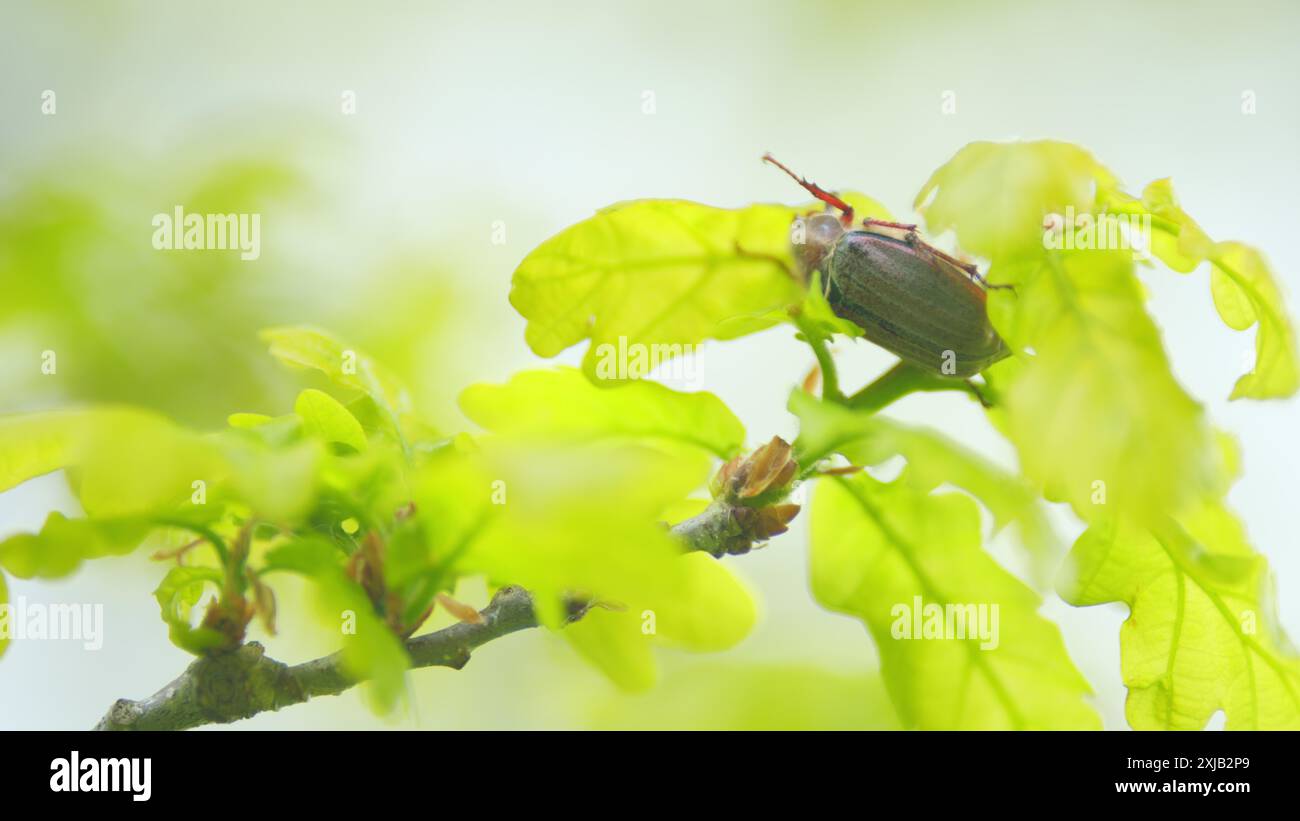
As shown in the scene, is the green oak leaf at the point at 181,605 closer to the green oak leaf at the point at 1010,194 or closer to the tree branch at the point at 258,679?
the tree branch at the point at 258,679

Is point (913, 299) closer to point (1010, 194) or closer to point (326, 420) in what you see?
point (1010, 194)

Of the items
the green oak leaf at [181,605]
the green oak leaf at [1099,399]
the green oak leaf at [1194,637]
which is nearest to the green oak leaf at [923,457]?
the green oak leaf at [1099,399]

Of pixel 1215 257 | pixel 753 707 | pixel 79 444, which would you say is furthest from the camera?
pixel 753 707

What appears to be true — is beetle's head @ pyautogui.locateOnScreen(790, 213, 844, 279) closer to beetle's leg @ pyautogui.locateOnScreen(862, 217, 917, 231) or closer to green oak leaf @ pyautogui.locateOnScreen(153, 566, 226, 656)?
beetle's leg @ pyautogui.locateOnScreen(862, 217, 917, 231)

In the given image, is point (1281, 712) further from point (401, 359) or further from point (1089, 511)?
point (401, 359)

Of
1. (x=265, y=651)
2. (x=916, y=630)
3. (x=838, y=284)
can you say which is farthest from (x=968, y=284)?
(x=265, y=651)

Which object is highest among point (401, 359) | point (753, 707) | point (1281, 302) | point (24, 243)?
point (24, 243)

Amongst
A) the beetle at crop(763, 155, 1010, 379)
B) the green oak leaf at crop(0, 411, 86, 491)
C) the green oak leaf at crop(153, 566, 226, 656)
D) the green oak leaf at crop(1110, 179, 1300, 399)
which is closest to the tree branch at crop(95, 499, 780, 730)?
the green oak leaf at crop(153, 566, 226, 656)

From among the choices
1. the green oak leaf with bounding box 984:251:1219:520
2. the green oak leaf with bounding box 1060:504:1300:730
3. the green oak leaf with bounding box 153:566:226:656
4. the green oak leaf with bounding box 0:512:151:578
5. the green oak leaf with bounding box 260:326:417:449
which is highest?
the green oak leaf with bounding box 260:326:417:449
